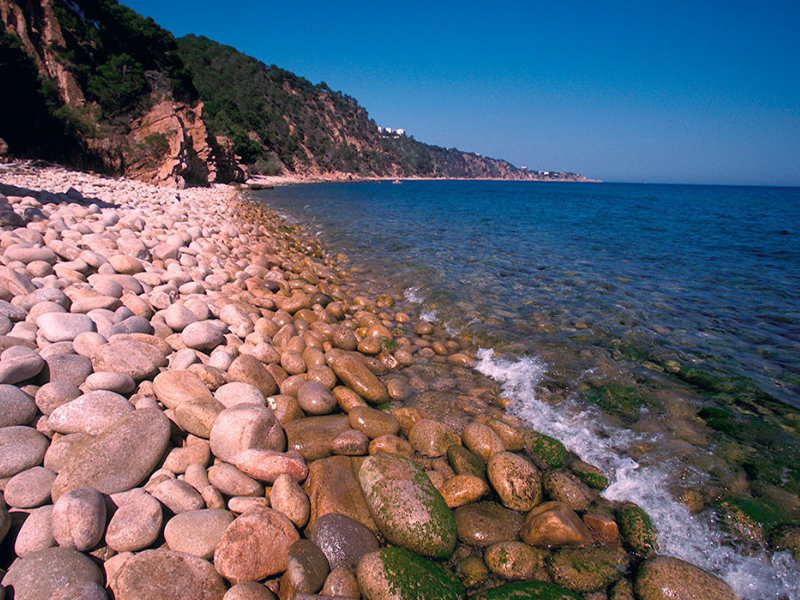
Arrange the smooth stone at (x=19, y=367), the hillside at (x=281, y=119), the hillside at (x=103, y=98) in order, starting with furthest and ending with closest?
1. the hillside at (x=281, y=119)
2. the hillside at (x=103, y=98)
3. the smooth stone at (x=19, y=367)

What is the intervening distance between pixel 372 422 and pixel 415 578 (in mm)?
1643

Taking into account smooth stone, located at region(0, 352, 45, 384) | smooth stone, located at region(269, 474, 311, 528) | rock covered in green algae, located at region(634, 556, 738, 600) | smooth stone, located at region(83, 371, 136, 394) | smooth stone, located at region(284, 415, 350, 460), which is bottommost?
rock covered in green algae, located at region(634, 556, 738, 600)

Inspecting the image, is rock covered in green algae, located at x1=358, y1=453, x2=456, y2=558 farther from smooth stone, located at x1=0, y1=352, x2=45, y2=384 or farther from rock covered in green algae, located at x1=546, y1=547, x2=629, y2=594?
smooth stone, located at x1=0, y1=352, x2=45, y2=384

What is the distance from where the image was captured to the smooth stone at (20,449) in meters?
2.59

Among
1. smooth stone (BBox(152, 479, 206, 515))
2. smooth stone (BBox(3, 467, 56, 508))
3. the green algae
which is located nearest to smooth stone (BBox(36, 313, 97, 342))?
smooth stone (BBox(3, 467, 56, 508))

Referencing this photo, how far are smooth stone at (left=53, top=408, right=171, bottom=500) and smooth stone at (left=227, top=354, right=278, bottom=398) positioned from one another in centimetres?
101

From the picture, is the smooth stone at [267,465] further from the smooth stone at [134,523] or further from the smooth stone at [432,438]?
the smooth stone at [432,438]

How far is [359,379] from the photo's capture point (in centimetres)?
466

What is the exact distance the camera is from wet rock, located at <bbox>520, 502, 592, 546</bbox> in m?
2.82

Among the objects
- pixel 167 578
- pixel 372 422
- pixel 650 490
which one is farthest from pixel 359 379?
pixel 650 490

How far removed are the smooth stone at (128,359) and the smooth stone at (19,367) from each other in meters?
0.43

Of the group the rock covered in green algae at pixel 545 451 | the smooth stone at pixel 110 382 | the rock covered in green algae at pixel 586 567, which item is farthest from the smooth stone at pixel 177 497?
the rock covered in green algae at pixel 545 451

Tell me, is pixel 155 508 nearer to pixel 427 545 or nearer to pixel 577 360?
pixel 427 545

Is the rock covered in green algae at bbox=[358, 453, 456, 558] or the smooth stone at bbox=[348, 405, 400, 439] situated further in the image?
the smooth stone at bbox=[348, 405, 400, 439]
